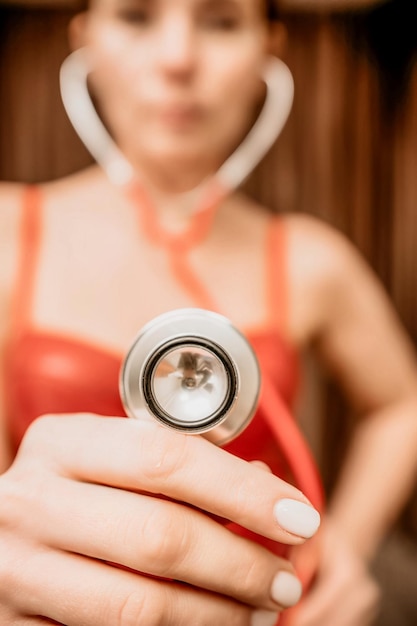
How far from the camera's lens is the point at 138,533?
0.27 meters

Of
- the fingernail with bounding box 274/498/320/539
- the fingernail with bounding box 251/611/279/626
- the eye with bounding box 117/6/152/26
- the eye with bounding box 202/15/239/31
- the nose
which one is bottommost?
the fingernail with bounding box 251/611/279/626

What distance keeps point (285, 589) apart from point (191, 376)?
147mm

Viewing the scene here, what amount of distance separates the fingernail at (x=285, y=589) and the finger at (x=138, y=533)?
3 centimetres

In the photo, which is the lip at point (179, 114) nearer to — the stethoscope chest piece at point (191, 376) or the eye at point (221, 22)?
the eye at point (221, 22)

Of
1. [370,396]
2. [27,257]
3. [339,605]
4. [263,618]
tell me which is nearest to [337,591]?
[339,605]

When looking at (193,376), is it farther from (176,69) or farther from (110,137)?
(110,137)

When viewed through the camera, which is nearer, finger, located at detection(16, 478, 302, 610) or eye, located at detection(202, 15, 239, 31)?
finger, located at detection(16, 478, 302, 610)

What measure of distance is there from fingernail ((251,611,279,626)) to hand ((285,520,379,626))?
0.14ft

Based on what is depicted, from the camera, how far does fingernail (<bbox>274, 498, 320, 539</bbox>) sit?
0.28 m

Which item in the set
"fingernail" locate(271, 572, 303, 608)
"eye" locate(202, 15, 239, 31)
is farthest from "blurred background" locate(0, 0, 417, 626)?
"fingernail" locate(271, 572, 303, 608)

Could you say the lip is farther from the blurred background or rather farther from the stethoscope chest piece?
the stethoscope chest piece

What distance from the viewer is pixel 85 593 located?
0.92ft

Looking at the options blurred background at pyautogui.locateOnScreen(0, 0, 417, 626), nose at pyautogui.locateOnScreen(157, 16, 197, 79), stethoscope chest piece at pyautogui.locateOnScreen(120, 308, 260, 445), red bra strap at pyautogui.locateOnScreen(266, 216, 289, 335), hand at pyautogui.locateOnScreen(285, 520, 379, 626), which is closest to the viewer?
stethoscope chest piece at pyautogui.locateOnScreen(120, 308, 260, 445)

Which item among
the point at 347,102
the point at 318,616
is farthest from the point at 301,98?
the point at 318,616
